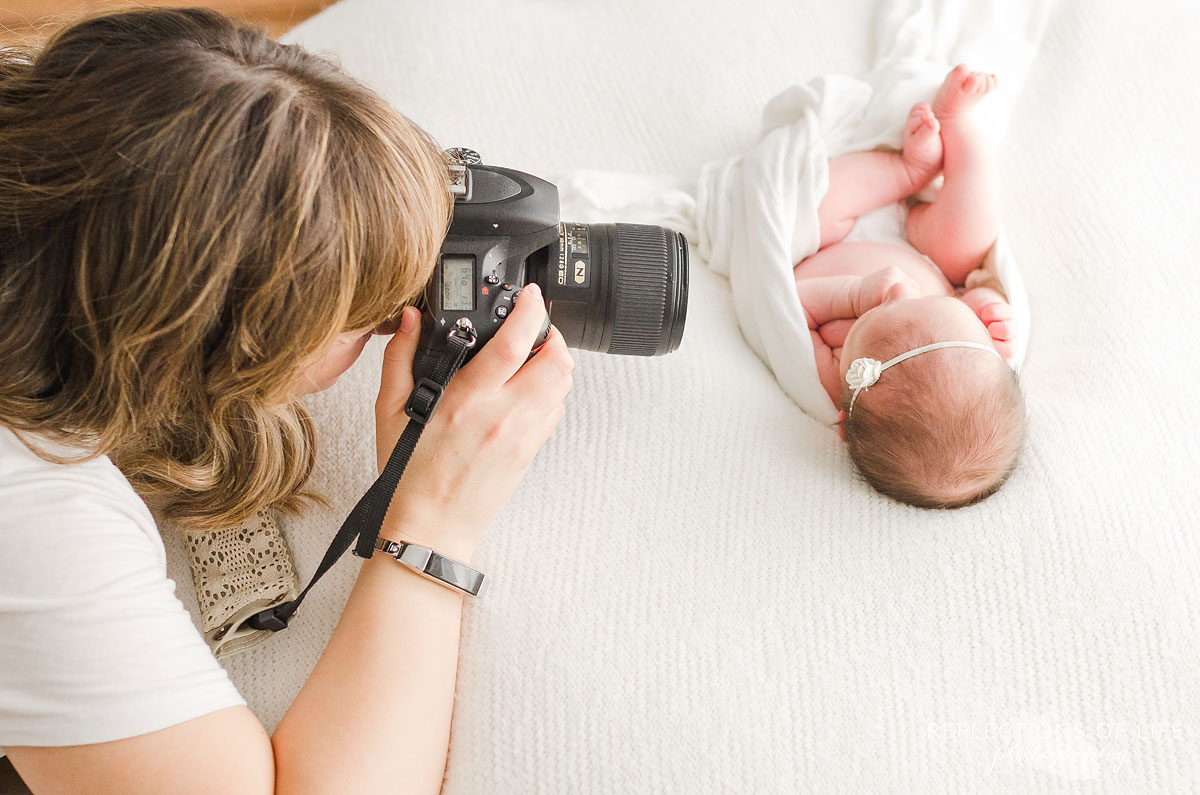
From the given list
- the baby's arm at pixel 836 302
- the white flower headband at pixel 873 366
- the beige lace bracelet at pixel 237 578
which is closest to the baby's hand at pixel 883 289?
the baby's arm at pixel 836 302

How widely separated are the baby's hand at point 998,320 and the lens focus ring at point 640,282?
0.45 metres

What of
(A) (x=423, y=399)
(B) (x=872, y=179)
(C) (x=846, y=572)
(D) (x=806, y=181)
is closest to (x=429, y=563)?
(A) (x=423, y=399)

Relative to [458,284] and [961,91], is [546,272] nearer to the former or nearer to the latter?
[458,284]

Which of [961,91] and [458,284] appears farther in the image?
[961,91]

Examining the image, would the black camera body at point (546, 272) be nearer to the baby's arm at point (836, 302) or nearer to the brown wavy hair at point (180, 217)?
the brown wavy hair at point (180, 217)

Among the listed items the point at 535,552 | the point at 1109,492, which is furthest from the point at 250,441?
the point at 1109,492

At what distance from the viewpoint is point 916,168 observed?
45.3 inches

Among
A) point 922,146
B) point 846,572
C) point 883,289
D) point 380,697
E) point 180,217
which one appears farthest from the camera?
point 922,146

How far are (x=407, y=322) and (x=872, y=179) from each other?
73 cm

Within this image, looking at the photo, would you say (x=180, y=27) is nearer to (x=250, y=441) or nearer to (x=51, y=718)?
(x=250, y=441)

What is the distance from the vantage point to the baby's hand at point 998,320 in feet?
3.33

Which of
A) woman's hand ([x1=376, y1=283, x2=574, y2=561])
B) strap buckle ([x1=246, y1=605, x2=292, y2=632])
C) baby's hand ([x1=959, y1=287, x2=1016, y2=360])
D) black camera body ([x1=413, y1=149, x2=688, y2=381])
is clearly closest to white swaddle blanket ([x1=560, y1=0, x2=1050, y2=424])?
baby's hand ([x1=959, y1=287, x2=1016, y2=360])

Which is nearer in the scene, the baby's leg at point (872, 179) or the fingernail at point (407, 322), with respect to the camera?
the fingernail at point (407, 322)

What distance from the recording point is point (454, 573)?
73cm
